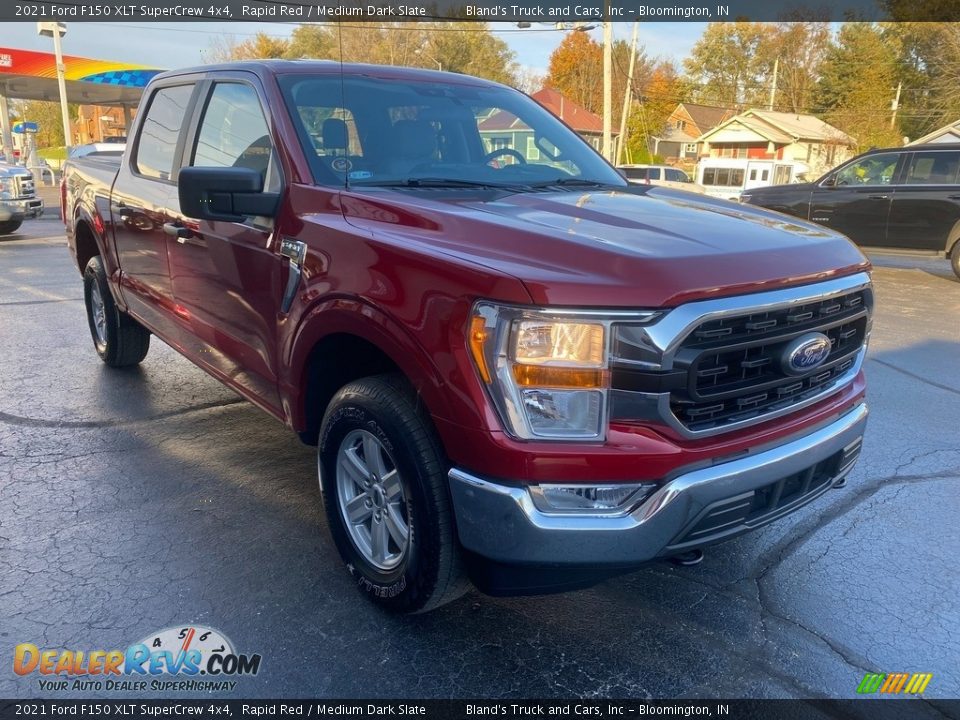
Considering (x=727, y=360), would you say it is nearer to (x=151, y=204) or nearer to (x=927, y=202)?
(x=151, y=204)

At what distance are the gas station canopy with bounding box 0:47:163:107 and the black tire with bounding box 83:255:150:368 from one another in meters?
23.2

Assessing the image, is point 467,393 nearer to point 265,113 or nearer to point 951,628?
point 265,113

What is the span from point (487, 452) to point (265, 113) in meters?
2.00

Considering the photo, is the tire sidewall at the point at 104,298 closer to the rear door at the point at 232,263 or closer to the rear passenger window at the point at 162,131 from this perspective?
the rear passenger window at the point at 162,131

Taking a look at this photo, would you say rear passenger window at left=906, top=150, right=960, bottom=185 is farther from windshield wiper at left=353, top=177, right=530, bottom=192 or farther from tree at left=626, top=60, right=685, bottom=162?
tree at left=626, top=60, right=685, bottom=162

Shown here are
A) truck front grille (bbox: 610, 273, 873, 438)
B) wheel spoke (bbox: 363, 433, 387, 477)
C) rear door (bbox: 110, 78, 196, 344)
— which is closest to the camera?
truck front grille (bbox: 610, 273, 873, 438)

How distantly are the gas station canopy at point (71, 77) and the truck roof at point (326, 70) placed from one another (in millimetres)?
25136

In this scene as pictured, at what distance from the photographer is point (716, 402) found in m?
2.23

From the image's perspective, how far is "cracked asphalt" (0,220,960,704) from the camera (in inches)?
96.2

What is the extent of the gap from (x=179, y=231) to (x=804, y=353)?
3.00 m

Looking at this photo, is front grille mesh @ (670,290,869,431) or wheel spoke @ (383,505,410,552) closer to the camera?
front grille mesh @ (670,290,869,431)

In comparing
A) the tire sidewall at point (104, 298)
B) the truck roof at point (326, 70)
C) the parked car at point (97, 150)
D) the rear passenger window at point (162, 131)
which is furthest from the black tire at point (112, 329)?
the truck roof at point (326, 70)

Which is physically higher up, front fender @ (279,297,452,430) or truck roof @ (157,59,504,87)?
truck roof @ (157,59,504,87)

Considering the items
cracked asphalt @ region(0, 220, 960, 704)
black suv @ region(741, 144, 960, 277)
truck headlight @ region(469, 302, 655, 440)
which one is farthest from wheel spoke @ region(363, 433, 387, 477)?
black suv @ region(741, 144, 960, 277)
